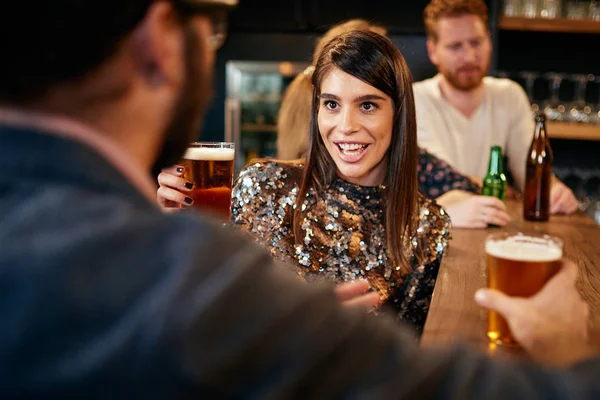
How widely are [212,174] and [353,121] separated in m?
0.48

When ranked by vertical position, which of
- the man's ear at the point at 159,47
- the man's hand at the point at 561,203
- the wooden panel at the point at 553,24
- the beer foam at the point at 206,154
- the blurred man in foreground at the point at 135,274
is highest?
Answer: the wooden panel at the point at 553,24

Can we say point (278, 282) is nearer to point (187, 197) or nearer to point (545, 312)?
point (545, 312)

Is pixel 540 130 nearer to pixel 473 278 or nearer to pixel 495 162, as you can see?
pixel 495 162

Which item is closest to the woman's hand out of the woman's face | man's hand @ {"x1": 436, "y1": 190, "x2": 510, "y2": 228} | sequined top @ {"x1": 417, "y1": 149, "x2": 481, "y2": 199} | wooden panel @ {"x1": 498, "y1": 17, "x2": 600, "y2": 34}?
the woman's face

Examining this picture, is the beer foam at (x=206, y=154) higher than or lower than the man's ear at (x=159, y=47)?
lower

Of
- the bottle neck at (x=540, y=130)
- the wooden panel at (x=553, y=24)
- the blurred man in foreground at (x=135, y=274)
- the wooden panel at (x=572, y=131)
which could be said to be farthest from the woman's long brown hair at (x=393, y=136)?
the wooden panel at (x=553, y=24)

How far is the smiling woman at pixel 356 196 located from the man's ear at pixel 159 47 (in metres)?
1.17

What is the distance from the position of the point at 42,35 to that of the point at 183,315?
23 centimetres

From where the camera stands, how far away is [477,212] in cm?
221

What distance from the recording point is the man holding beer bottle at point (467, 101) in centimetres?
304

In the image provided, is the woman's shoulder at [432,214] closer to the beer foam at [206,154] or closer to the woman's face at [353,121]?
the woman's face at [353,121]

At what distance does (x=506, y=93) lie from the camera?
128 inches

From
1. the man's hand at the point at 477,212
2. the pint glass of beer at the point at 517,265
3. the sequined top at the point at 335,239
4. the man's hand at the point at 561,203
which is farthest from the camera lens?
the man's hand at the point at 561,203

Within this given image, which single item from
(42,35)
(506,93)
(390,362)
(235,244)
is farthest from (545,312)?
(506,93)
